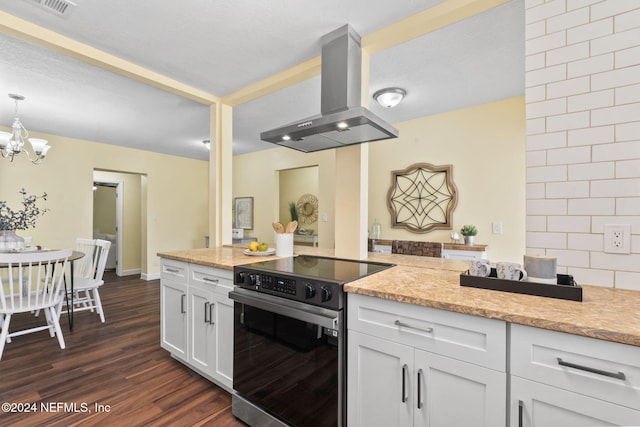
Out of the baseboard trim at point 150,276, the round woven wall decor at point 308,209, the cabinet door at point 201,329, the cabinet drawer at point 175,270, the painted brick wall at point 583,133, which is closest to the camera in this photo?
the painted brick wall at point 583,133

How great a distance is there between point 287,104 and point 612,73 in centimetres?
260

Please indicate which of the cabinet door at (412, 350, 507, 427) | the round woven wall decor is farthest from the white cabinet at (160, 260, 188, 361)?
the round woven wall decor

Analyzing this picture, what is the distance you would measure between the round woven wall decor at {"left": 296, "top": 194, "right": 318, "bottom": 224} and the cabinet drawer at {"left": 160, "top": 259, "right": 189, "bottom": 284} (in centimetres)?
388

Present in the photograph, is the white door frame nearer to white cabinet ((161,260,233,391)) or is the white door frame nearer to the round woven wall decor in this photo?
the round woven wall decor

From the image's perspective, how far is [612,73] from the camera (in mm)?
1243

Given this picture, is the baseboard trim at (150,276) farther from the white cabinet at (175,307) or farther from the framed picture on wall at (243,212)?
the white cabinet at (175,307)

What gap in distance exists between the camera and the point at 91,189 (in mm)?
4676

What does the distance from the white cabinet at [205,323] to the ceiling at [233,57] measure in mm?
1575

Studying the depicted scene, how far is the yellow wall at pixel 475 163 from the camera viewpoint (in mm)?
3043

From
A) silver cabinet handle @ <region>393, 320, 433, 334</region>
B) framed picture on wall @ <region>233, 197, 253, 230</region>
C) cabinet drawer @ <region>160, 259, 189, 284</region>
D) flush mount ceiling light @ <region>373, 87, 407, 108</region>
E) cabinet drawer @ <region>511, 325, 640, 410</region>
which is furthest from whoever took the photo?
framed picture on wall @ <region>233, 197, 253, 230</region>

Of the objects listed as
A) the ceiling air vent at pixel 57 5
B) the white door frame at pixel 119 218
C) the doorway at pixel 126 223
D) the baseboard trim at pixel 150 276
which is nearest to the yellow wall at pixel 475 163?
the ceiling air vent at pixel 57 5

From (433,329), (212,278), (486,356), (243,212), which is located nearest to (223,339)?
(212,278)

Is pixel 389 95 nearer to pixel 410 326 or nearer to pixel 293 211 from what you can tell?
pixel 410 326

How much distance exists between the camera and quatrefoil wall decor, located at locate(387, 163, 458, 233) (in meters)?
3.43
